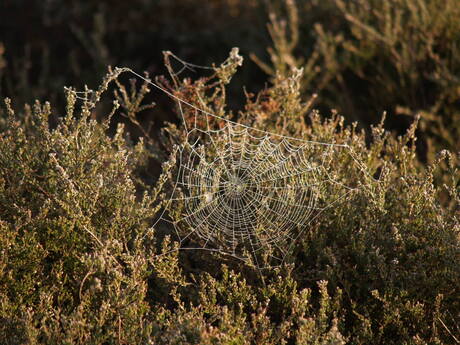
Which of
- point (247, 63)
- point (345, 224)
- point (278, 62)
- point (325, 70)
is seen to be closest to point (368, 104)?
point (325, 70)

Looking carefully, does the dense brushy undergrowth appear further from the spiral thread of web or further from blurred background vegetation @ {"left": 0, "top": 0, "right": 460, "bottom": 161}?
blurred background vegetation @ {"left": 0, "top": 0, "right": 460, "bottom": 161}

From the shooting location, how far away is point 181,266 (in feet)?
10.7

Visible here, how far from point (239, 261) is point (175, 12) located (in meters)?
5.42

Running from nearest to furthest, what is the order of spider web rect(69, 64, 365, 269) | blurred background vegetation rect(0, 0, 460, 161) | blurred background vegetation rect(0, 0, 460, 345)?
1. blurred background vegetation rect(0, 0, 460, 345)
2. spider web rect(69, 64, 365, 269)
3. blurred background vegetation rect(0, 0, 460, 161)

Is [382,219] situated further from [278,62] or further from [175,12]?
[175,12]

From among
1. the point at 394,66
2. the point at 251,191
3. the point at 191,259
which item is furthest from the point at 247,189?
the point at 394,66

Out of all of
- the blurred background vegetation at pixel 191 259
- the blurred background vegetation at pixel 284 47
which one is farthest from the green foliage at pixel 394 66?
the blurred background vegetation at pixel 191 259

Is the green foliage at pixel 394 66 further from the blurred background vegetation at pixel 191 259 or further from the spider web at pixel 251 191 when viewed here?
the spider web at pixel 251 191

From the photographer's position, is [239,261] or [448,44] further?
[448,44]

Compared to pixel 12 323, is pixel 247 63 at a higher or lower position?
higher

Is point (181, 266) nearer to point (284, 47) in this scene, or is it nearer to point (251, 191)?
point (251, 191)

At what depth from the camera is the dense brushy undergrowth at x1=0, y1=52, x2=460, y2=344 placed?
2.65 m

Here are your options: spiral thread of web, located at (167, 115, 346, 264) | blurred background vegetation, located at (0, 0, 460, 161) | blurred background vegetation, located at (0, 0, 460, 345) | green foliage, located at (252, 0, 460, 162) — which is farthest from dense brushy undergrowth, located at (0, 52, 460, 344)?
green foliage, located at (252, 0, 460, 162)

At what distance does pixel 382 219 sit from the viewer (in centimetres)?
312
